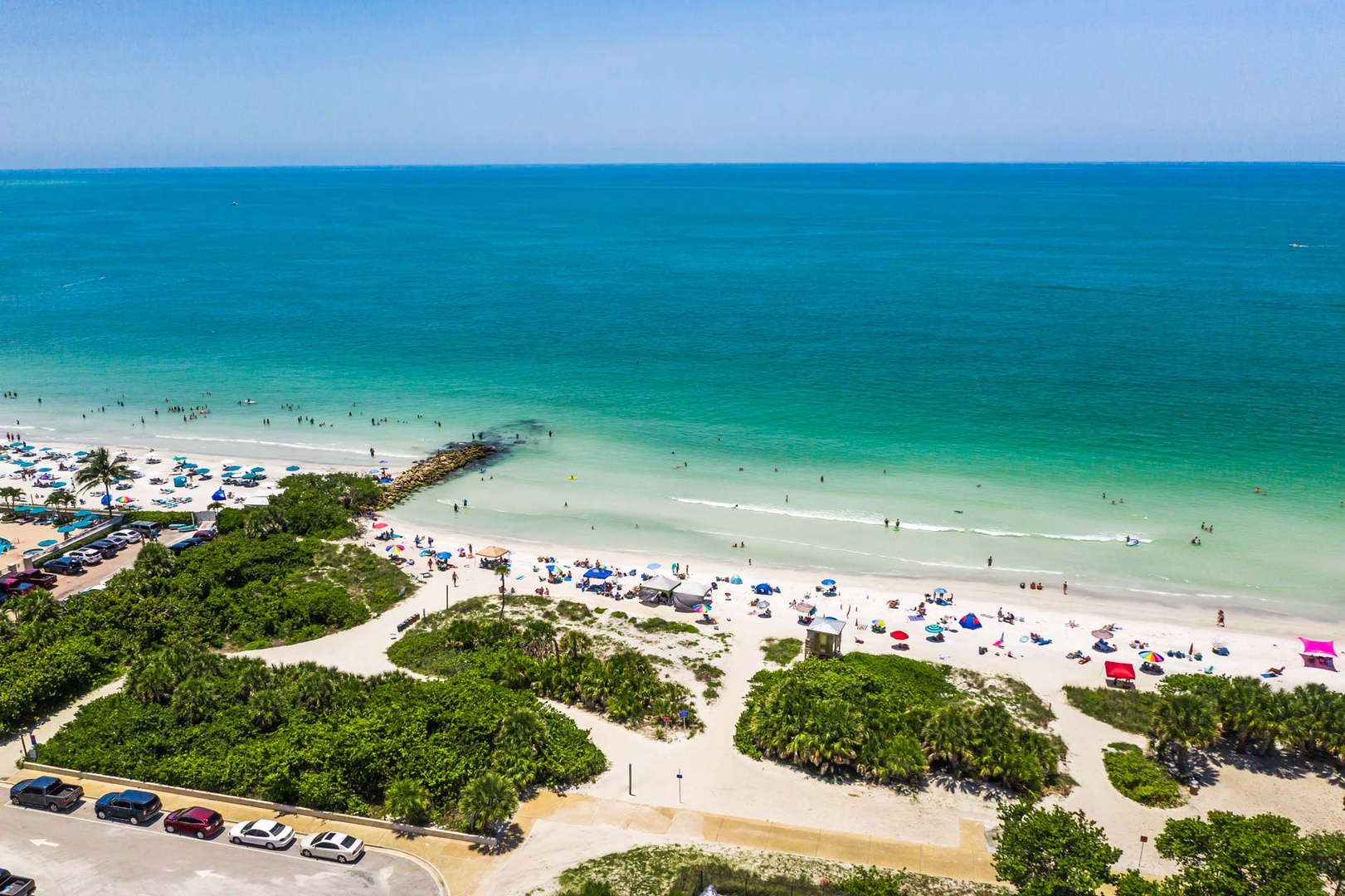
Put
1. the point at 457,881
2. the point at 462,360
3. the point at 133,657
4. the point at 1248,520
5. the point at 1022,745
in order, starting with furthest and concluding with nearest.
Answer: the point at 462,360, the point at 1248,520, the point at 133,657, the point at 1022,745, the point at 457,881

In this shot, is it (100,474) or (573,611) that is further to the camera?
(100,474)

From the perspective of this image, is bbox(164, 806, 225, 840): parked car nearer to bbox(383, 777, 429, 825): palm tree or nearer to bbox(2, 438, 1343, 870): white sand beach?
bbox(383, 777, 429, 825): palm tree

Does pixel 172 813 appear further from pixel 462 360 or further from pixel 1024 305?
pixel 1024 305

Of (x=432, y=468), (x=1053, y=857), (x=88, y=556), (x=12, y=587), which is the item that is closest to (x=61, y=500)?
(x=88, y=556)

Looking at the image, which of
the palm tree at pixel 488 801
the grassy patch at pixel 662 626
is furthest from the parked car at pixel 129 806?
the grassy patch at pixel 662 626

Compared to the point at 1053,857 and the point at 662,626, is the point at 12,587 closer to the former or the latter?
the point at 662,626

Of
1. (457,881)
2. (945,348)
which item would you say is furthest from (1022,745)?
(945,348)
